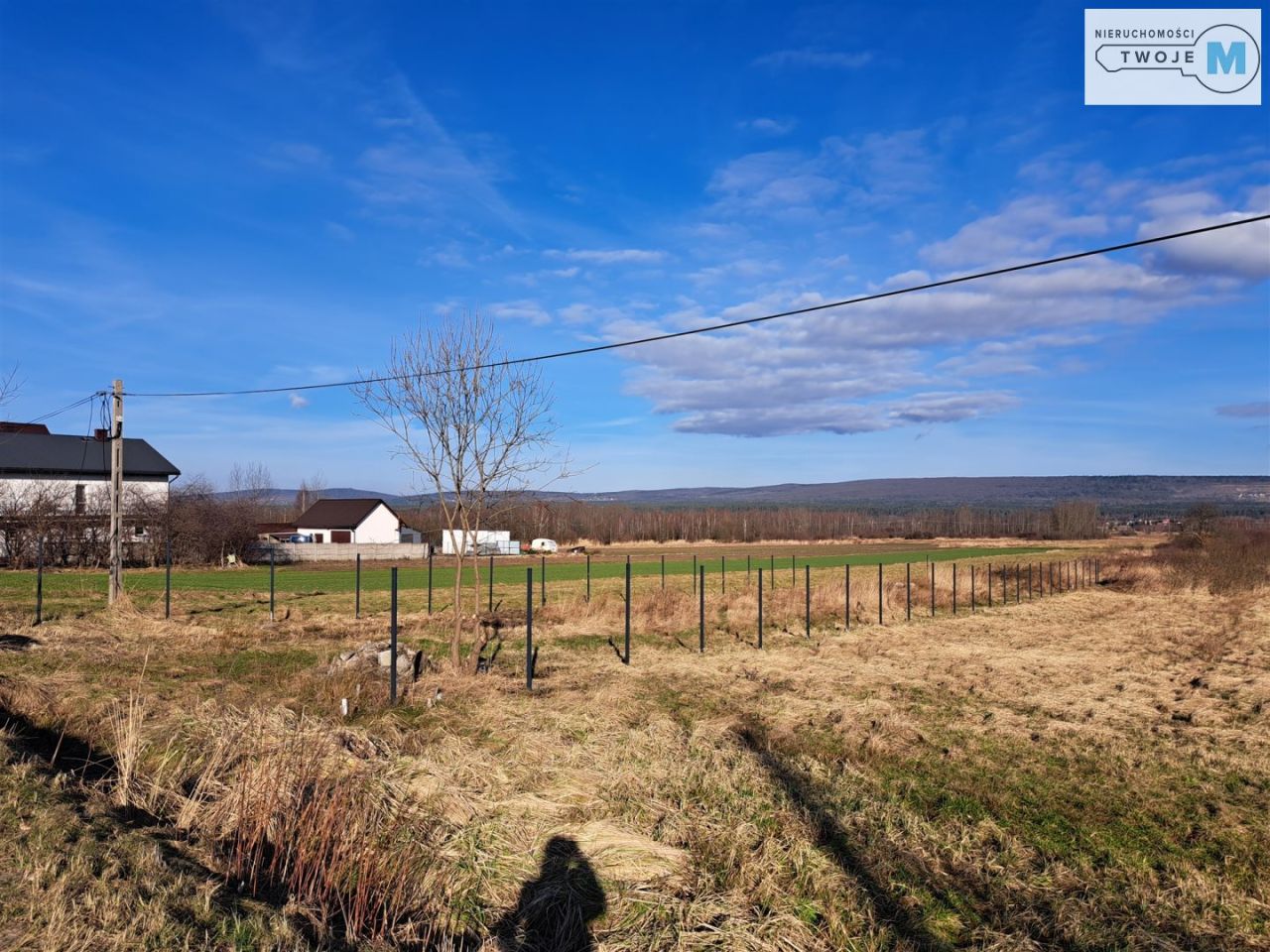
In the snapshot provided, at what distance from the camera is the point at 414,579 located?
37.0 metres

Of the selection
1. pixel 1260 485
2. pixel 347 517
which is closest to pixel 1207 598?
pixel 347 517

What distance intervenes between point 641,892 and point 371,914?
1.65 metres

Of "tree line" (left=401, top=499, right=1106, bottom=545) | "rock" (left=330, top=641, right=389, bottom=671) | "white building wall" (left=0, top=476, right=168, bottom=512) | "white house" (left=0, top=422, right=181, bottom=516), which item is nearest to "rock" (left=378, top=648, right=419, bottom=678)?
"rock" (left=330, top=641, right=389, bottom=671)

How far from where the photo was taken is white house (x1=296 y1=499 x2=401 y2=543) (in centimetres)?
6925

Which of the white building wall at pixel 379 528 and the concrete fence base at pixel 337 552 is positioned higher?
the white building wall at pixel 379 528

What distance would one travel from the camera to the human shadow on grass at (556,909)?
4.71 metres

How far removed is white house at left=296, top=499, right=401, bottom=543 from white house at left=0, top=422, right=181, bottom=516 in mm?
17667

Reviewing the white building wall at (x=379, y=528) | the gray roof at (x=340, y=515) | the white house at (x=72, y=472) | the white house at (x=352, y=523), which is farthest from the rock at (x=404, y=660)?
the gray roof at (x=340, y=515)

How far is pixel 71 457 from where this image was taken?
164 feet

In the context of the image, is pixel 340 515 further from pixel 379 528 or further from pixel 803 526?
pixel 803 526

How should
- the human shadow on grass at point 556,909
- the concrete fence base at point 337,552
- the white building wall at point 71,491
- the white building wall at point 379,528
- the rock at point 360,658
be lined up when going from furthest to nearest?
the white building wall at point 379,528 → the concrete fence base at point 337,552 → the white building wall at point 71,491 → the rock at point 360,658 → the human shadow on grass at point 556,909

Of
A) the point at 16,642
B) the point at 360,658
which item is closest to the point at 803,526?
the point at 16,642

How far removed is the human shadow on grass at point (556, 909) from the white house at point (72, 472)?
45.4 m

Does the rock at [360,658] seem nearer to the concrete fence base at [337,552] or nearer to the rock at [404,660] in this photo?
the rock at [404,660]
